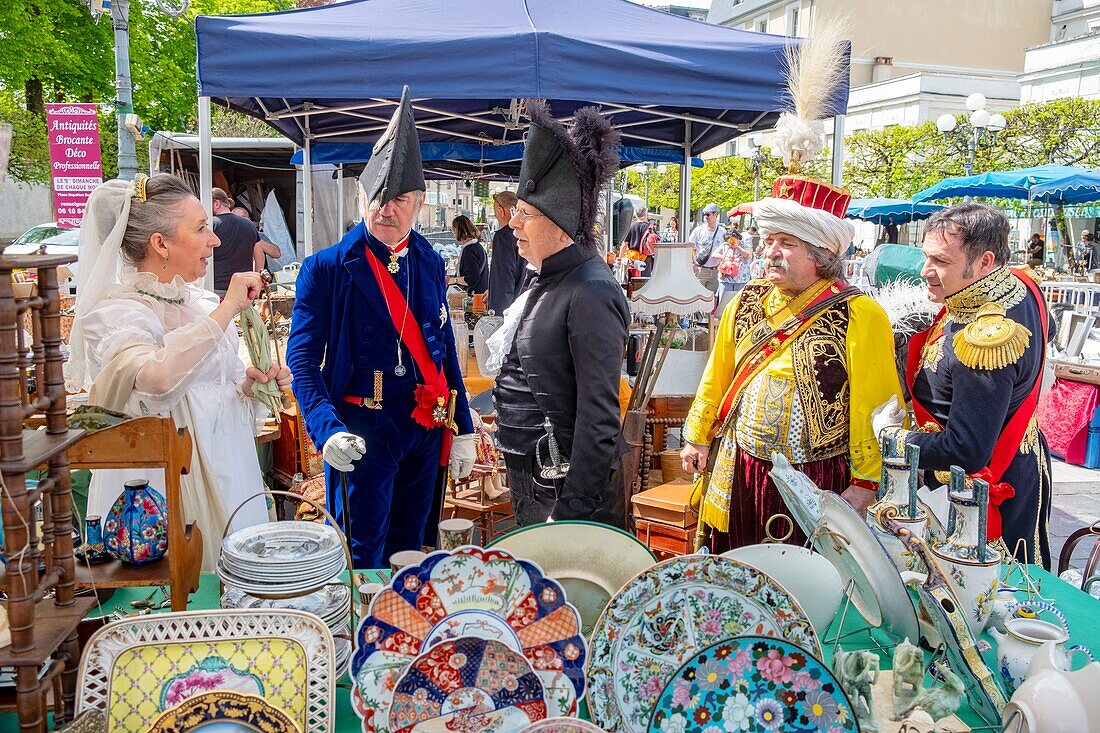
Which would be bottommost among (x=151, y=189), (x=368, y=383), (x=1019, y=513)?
(x=1019, y=513)

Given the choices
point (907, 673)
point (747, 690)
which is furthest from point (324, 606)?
point (907, 673)

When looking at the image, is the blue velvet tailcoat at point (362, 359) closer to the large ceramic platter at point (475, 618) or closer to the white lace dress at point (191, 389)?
the white lace dress at point (191, 389)

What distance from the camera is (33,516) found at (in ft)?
4.31

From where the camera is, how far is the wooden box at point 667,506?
11.5 feet

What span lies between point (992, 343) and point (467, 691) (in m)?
1.91

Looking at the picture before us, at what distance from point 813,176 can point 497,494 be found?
2.10 m

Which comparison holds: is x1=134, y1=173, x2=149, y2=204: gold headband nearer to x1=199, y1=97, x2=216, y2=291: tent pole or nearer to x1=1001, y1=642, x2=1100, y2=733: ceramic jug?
x1=199, y1=97, x2=216, y2=291: tent pole

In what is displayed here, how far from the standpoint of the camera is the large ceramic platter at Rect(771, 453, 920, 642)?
4.99 ft

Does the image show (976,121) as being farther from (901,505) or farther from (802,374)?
(901,505)

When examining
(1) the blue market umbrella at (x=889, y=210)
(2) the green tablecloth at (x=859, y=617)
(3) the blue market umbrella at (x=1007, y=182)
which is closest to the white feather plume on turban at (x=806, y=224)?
(2) the green tablecloth at (x=859, y=617)

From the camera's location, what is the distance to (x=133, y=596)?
1.89 m

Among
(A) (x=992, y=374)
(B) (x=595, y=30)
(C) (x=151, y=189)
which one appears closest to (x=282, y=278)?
(B) (x=595, y=30)

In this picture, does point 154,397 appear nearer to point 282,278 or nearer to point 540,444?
point 540,444

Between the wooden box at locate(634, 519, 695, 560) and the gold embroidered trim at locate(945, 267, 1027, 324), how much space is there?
141 cm
